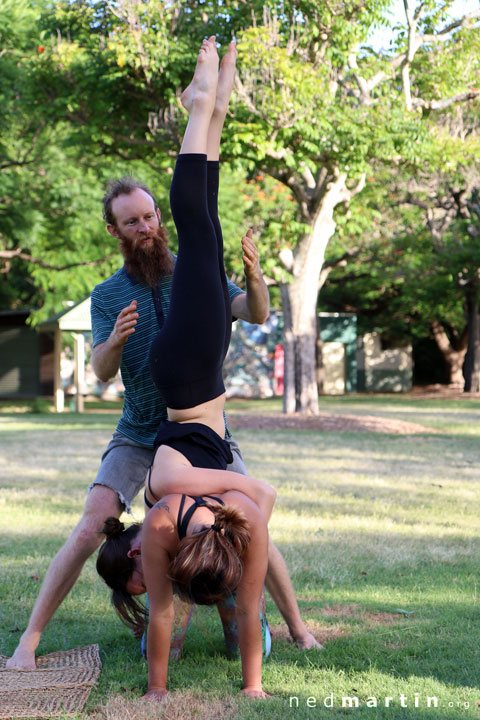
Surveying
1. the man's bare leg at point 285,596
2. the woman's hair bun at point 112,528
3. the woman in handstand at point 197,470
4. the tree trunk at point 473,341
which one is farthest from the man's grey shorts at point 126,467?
the tree trunk at point 473,341

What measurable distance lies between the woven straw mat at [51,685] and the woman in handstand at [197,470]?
322mm

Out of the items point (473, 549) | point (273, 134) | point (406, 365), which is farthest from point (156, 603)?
point (406, 365)

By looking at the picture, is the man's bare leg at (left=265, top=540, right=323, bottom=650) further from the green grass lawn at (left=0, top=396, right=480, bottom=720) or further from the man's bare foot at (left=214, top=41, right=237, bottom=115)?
the man's bare foot at (left=214, top=41, right=237, bottom=115)

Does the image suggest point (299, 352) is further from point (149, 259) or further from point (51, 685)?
point (51, 685)

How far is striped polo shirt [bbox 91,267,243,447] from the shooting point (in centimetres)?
390

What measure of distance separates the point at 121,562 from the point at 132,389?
0.82 m

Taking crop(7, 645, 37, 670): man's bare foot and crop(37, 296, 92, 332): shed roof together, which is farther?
crop(37, 296, 92, 332): shed roof

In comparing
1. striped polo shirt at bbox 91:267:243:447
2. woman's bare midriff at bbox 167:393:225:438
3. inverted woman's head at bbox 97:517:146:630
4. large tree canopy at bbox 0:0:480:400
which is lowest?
inverted woman's head at bbox 97:517:146:630

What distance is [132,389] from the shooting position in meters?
3.97

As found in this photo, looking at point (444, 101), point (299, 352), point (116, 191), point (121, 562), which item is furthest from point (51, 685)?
point (444, 101)

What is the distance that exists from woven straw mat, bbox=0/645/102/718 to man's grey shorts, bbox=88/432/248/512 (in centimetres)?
73

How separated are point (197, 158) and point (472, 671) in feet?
8.12

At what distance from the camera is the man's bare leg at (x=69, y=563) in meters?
3.82

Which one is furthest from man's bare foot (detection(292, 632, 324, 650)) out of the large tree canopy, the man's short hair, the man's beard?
the large tree canopy
